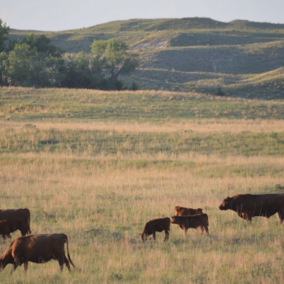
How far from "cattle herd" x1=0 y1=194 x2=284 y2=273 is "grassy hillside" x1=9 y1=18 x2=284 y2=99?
65.8 m

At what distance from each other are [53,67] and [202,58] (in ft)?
194

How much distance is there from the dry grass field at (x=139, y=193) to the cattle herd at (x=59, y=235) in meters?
0.26

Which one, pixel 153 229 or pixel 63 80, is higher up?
pixel 63 80

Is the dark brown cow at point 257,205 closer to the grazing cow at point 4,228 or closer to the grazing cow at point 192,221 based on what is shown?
the grazing cow at point 192,221

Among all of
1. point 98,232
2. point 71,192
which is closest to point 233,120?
point 71,192

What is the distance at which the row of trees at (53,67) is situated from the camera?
6675 cm

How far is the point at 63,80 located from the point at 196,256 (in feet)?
223

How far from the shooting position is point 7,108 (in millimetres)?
43781

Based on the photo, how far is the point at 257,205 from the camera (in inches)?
369

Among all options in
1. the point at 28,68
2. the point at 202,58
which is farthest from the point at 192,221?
the point at 202,58

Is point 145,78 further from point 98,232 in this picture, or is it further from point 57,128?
point 98,232

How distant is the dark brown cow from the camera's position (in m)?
9.35

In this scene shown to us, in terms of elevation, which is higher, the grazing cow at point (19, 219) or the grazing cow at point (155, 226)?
the grazing cow at point (19, 219)

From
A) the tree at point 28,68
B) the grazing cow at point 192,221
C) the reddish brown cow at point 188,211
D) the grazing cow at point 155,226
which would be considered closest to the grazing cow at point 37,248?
the grazing cow at point 155,226
